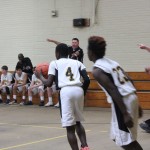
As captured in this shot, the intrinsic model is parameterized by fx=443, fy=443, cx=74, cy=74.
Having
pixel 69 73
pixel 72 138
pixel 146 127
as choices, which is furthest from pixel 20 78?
pixel 72 138

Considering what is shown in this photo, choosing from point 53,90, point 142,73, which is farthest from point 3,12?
point 142,73

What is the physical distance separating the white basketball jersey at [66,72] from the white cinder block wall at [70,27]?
8.05 metres

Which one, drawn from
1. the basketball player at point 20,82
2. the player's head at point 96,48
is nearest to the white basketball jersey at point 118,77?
the player's head at point 96,48

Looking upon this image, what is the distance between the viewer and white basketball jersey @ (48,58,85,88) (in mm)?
6832

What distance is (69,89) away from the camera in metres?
6.82

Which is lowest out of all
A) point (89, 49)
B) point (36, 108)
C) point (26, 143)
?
point (36, 108)

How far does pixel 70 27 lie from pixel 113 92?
1157cm

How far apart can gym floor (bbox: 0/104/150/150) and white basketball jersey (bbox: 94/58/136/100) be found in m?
2.90

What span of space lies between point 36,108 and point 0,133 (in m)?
4.91

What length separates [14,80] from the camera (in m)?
16.2

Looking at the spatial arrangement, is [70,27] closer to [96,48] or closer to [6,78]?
[6,78]

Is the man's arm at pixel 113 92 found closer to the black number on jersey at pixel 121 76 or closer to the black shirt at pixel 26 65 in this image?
the black number on jersey at pixel 121 76

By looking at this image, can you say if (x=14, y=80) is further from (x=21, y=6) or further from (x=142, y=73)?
(x=142, y=73)

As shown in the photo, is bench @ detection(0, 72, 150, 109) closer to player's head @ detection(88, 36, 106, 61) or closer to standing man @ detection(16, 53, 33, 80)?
standing man @ detection(16, 53, 33, 80)
